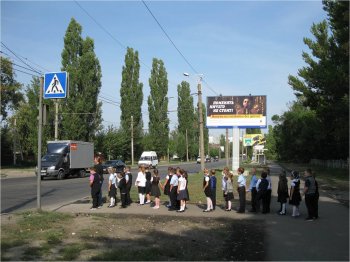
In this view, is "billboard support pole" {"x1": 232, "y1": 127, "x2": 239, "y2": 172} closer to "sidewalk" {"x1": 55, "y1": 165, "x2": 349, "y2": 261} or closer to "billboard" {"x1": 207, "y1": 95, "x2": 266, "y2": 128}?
"billboard" {"x1": 207, "y1": 95, "x2": 266, "y2": 128}

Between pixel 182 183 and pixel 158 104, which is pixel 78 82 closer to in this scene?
pixel 158 104

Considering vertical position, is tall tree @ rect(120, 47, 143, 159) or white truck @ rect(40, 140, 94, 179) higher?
tall tree @ rect(120, 47, 143, 159)

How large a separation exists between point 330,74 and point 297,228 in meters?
23.4

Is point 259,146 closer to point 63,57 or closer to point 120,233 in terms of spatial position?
point 63,57

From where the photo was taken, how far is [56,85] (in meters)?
13.2

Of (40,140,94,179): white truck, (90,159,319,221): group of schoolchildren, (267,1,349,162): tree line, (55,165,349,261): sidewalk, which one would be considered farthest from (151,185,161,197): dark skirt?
(40,140,94,179): white truck

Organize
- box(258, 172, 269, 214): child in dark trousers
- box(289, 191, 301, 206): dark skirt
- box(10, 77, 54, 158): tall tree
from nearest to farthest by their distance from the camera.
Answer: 1. box(289, 191, 301, 206): dark skirt
2. box(258, 172, 269, 214): child in dark trousers
3. box(10, 77, 54, 158): tall tree

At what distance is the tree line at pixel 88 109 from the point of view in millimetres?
50562

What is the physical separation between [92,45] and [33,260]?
46.8m

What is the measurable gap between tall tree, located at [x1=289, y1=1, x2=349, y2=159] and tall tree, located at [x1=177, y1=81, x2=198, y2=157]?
49.6 metres

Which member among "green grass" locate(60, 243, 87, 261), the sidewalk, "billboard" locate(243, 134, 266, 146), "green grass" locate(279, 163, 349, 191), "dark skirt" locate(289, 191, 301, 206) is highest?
"billboard" locate(243, 134, 266, 146)

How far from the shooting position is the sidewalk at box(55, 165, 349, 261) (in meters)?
8.30

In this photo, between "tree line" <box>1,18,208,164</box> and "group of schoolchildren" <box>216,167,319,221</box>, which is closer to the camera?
"group of schoolchildren" <box>216,167,319,221</box>

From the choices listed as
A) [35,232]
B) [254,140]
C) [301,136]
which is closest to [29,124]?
[301,136]
